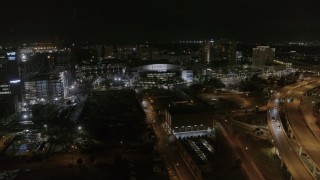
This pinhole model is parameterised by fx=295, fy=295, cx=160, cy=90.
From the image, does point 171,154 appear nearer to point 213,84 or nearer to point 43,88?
point 43,88

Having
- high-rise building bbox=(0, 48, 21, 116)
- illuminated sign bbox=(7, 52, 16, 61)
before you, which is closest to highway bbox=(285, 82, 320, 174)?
high-rise building bbox=(0, 48, 21, 116)

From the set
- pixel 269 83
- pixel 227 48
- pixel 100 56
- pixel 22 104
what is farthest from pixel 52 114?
pixel 227 48

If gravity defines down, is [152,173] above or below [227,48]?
below

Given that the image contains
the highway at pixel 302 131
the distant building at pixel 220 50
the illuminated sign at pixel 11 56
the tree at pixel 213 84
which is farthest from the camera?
the distant building at pixel 220 50

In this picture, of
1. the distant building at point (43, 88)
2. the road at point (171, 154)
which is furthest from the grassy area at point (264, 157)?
the distant building at point (43, 88)

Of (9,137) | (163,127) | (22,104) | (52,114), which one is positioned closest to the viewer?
(9,137)

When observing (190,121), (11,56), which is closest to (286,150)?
(190,121)

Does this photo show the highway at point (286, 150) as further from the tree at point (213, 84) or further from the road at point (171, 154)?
the tree at point (213, 84)

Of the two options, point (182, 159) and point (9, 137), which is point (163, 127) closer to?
point (182, 159)
